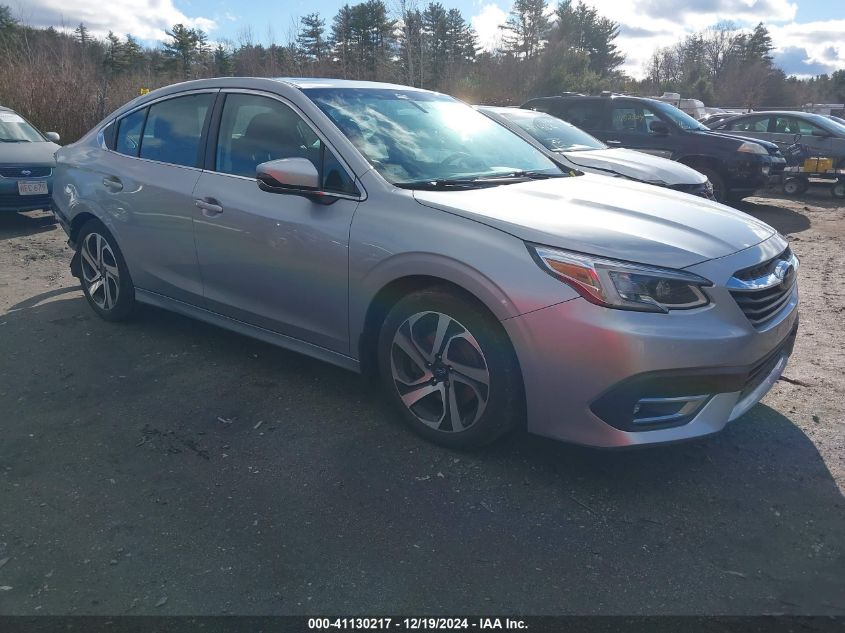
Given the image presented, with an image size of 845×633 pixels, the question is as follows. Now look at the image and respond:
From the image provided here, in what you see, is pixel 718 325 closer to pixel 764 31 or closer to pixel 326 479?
pixel 326 479

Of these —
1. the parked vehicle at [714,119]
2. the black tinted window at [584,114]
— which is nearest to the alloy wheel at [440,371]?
the black tinted window at [584,114]

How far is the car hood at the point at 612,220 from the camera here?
2996mm

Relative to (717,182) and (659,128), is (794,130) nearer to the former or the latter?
(717,182)

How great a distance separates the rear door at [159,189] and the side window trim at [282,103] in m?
0.08

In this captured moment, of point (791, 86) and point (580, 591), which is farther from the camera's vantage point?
point (791, 86)

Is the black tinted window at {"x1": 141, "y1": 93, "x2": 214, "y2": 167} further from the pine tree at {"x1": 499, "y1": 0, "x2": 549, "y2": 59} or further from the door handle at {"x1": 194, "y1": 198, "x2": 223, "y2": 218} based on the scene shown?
the pine tree at {"x1": 499, "y1": 0, "x2": 549, "y2": 59}

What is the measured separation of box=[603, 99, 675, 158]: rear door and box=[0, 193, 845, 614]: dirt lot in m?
7.68

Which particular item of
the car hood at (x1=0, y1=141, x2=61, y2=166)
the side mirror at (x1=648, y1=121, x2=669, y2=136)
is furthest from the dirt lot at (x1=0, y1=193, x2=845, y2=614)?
the side mirror at (x1=648, y1=121, x2=669, y2=136)

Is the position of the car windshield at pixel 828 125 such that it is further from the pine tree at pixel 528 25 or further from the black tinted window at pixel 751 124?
the pine tree at pixel 528 25

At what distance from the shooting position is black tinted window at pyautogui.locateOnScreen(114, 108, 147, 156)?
497 cm

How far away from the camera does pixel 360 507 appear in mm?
3031

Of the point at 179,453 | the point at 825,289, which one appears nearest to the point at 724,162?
the point at 825,289

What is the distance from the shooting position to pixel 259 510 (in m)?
Result: 3.01

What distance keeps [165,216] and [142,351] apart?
97 cm
